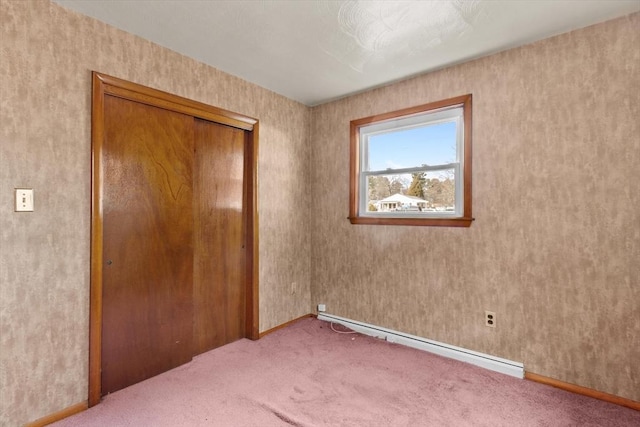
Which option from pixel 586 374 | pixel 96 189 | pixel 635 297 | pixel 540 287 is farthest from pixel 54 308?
pixel 635 297

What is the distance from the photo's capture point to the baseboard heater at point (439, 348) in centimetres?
234

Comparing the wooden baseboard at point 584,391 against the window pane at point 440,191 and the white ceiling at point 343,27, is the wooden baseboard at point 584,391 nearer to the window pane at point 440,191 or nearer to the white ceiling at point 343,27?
the window pane at point 440,191

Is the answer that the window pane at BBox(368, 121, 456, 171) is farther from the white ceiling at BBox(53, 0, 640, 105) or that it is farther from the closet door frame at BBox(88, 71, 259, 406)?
the closet door frame at BBox(88, 71, 259, 406)

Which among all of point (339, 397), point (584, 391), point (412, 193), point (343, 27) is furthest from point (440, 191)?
point (339, 397)

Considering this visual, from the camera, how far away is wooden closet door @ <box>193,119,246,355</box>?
106 inches

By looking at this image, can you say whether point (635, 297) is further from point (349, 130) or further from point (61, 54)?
point (61, 54)

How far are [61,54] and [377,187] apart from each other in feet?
8.57

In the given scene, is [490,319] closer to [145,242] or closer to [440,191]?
[440,191]

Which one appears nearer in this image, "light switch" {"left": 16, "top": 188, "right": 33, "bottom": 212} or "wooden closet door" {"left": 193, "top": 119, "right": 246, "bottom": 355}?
"light switch" {"left": 16, "top": 188, "right": 33, "bottom": 212}

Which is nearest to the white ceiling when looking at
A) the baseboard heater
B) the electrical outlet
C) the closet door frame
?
the closet door frame

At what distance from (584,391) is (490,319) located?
662 millimetres

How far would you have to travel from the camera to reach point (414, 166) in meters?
2.94

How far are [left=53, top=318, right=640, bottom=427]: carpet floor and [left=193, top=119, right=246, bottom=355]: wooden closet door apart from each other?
31cm

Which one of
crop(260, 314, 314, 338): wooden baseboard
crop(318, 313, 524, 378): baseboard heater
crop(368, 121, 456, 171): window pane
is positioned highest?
crop(368, 121, 456, 171): window pane
